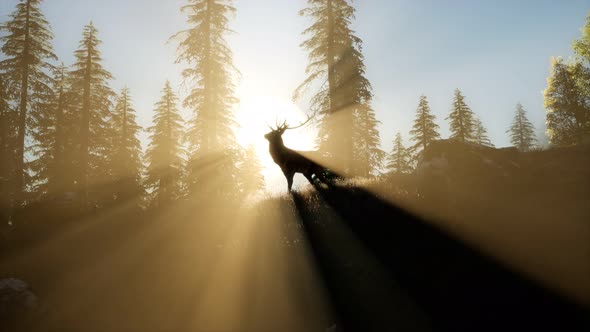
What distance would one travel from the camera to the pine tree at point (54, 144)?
20.2 m

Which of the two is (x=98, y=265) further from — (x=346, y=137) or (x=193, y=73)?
(x=193, y=73)

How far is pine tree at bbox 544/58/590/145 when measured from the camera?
23672mm

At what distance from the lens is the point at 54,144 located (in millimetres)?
20953

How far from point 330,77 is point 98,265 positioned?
15151mm

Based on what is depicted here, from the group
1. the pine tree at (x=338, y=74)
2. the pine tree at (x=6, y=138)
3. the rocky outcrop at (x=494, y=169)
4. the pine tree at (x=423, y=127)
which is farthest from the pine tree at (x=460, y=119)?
the pine tree at (x=6, y=138)

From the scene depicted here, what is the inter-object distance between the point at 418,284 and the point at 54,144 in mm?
25503

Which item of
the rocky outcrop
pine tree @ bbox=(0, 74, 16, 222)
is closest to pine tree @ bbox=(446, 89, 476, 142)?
the rocky outcrop

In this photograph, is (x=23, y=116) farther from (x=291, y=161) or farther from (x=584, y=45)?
(x=584, y=45)

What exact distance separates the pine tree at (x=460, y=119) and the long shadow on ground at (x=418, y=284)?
26173mm

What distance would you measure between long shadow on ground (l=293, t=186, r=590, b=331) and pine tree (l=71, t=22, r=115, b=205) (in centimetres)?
2144

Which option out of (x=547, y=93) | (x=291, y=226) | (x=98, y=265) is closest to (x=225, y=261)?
(x=291, y=226)

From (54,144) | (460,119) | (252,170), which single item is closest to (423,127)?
(460,119)

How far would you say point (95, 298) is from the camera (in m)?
6.12

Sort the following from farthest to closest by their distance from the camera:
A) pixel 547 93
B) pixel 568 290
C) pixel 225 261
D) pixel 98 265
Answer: pixel 547 93, pixel 98 265, pixel 225 261, pixel 568 290
